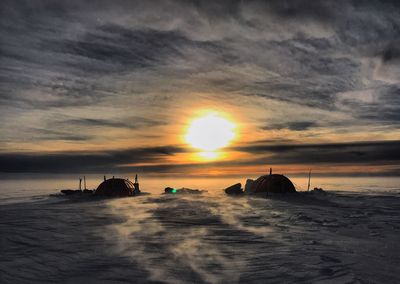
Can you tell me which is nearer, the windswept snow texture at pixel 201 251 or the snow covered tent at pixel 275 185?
the windswept snow texture at pixel 201 251

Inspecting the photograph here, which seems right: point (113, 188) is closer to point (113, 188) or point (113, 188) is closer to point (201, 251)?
point (113, 188)

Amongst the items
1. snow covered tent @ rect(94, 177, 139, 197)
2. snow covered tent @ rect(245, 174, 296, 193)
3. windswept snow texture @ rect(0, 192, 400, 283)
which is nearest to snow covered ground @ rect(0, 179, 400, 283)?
windswept snow texture @ rect(0, 192, 400, 283)

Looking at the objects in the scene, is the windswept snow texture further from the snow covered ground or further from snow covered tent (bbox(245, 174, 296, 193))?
snow covered tent (bbox(245, 174, 296, 193))

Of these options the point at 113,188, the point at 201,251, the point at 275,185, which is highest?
the point at 275,185

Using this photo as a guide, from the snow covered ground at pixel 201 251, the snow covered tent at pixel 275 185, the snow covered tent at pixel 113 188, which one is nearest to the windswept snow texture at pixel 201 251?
the snow covered ground at pixel 201 251

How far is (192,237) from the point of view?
63.4 ft

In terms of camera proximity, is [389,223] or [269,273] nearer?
[269,273]

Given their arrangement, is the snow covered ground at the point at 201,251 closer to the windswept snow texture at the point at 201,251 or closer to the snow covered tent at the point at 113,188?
the windswept snow texture at the point at 201,251

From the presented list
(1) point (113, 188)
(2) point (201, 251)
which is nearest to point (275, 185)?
(1) point (113, 188)

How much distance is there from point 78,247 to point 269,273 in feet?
29.4

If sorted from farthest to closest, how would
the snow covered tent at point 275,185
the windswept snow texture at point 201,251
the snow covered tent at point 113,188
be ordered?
the snow covered tent at point 275,185
the snow covered tent at point 113,188
the windswept snow texture at point 201,251

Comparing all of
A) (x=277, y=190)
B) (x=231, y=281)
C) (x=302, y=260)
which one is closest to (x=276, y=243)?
(x=302, y=260)

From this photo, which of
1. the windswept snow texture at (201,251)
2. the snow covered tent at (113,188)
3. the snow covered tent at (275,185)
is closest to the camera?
the windswept snow texture at (201,251)

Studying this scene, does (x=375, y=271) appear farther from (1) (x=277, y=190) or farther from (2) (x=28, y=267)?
(1) (x=277, y=190)
